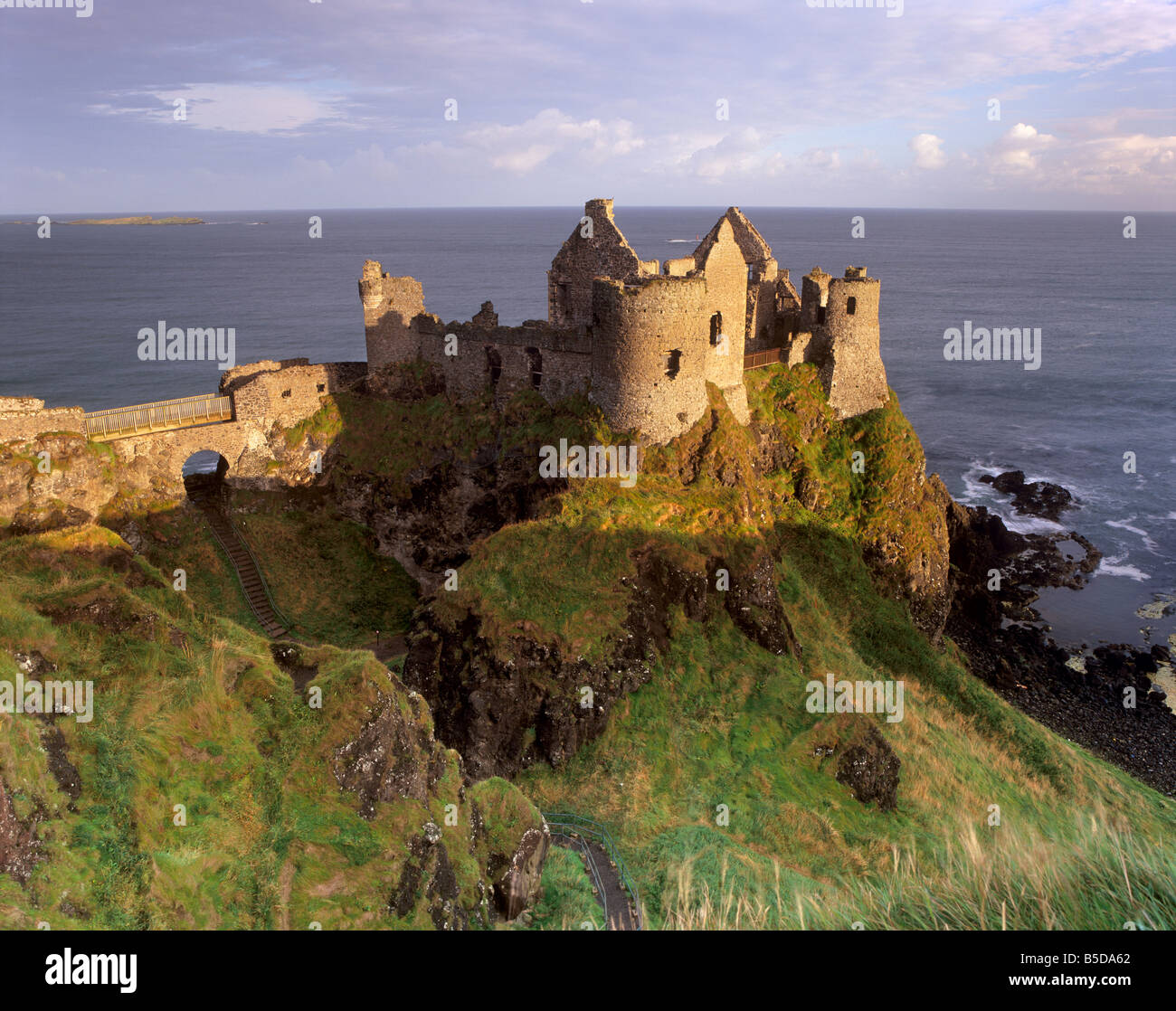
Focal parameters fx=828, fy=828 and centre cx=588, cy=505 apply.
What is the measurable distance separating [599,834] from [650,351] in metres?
17.8

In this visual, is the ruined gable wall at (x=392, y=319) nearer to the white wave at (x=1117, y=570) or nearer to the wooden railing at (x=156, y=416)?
the wooden railing at (x=156, y=416)

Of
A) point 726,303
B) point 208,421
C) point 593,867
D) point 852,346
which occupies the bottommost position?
point 593,867

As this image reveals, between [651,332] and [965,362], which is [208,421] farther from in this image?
[965,362]

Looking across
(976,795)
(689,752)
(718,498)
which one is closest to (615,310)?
(718,498)

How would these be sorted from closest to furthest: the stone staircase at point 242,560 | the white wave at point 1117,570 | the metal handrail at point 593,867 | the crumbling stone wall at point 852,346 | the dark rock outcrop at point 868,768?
the metal handrail at point 593,867
the dark rock outcrop at point 868,768
the stone staircase at point 242,560
the crumbling stone wall at point 852,346
the white wave at point 1117,570

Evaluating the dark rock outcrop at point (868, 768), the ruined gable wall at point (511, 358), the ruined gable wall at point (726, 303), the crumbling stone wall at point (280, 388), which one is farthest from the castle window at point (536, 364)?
the dark rock outcrop at point (868, 768)

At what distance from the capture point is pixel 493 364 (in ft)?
131

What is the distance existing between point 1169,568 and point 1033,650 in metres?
17.0

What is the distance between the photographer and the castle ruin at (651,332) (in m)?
32.0

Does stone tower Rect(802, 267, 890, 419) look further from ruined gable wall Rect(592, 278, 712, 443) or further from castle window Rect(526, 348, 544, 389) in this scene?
castle window Rect(526, 348, 544, 389)

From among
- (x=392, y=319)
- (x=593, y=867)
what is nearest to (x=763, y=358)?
(x=392, y=319)

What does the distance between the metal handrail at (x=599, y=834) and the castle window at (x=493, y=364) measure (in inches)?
875
